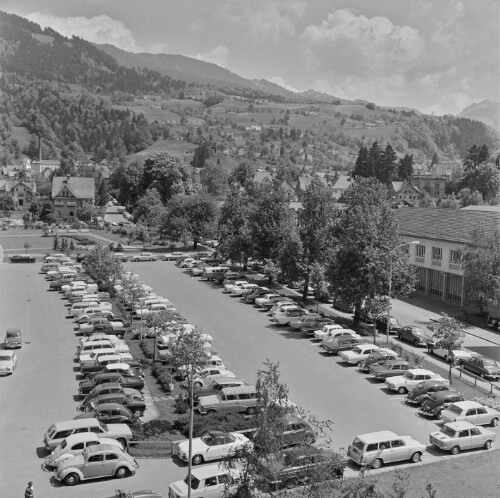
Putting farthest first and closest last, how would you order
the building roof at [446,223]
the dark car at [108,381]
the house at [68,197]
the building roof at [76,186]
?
the building roof at [76,186] → the house at [68,197] → the building roof at [446,223] → the dark car at [108,381]

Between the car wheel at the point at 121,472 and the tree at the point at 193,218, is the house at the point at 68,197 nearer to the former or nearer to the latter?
the tree at the point at 193,218

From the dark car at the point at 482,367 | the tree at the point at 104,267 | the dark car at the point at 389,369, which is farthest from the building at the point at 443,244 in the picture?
the tree at the point at 104,267

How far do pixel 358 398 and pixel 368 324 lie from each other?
11936mm

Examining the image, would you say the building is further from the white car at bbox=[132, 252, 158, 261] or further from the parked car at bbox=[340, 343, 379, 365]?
the white car at bbox=[132, 252, 158, 261]

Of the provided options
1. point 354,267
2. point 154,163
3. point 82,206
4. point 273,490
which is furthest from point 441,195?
point 273,490

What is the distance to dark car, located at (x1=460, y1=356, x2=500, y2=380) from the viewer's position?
1076 inches

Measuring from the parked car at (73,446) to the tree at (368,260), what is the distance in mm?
17377

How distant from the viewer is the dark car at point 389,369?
26141mm

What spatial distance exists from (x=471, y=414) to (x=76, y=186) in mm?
77710

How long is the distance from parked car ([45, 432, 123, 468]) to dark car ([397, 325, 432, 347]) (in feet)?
59.4

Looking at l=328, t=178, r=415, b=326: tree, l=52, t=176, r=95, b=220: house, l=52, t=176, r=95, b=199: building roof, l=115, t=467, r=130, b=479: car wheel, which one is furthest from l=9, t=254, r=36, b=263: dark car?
l=115, t=467, r=130, b=479: car wheel

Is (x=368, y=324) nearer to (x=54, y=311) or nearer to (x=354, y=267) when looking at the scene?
(x=354, y=267)

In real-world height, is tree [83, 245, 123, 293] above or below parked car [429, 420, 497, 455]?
above

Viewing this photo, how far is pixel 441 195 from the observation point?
111000 mm
